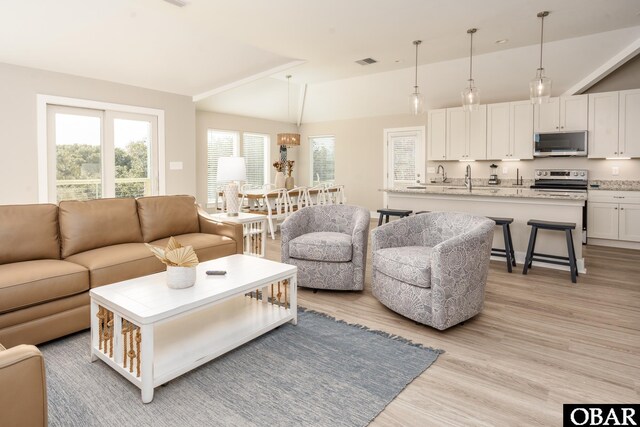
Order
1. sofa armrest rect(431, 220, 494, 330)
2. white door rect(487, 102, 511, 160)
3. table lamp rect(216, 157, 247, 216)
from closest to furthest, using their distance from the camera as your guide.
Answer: sofa armrest rect(431, 220, 494, 330) < table lamp rect(216, 157, 247, 216) < white door rect(487, 102, 511, 160)

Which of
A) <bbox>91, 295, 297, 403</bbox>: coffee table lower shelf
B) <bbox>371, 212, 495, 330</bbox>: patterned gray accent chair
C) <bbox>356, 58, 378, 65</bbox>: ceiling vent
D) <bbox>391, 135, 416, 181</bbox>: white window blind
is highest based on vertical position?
<bbox>356, 58, 378, 65</bbox>: ceiling vent

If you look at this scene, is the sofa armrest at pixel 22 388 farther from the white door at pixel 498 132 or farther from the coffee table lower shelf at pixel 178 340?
the white door at pixel 498 132

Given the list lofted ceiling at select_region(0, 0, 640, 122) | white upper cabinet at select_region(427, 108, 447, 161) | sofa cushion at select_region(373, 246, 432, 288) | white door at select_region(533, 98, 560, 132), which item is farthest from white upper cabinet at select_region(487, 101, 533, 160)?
sofa cushion at select_region(373, 246, 432, 288)

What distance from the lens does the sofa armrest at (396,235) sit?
331 cm

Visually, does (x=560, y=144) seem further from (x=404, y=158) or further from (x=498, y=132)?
(x=404, y=158)

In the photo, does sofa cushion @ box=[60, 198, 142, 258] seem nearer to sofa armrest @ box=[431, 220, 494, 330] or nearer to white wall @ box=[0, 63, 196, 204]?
white wall @ box=[0, 63, 196, 204]

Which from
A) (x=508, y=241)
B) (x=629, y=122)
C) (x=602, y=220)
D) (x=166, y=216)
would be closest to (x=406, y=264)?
(x=508, y=241)

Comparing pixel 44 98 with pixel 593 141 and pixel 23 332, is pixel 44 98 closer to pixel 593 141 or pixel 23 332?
pixel 23 332

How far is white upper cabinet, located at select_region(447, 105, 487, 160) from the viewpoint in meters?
6.90

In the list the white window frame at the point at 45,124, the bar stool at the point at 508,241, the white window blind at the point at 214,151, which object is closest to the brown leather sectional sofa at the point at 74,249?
the white window frame at the point at 45,124

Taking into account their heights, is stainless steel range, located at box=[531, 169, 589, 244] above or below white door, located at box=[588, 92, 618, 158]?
below

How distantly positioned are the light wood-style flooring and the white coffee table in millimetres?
738

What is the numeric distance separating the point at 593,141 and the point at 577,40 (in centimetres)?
159

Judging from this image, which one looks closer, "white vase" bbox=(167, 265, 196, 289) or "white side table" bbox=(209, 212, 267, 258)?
"white vase" bbox=(167, 265, 196, 289)
